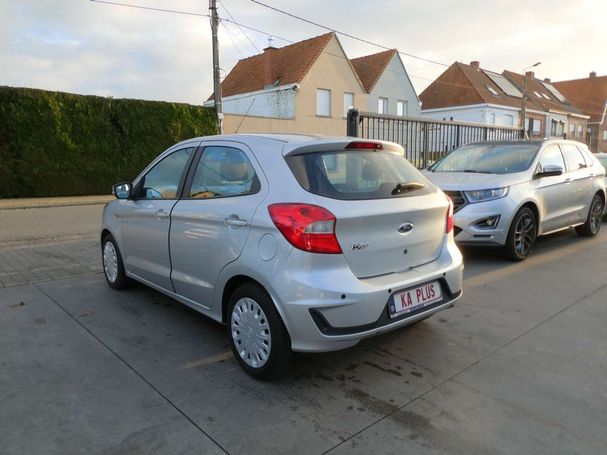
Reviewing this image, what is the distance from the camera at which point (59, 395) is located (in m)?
3.04

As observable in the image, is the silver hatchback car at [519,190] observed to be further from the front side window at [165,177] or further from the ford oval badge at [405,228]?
the front side window at [165,177]

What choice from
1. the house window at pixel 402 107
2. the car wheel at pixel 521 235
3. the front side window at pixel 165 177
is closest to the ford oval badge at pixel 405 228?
the front side window at pixel 165 177

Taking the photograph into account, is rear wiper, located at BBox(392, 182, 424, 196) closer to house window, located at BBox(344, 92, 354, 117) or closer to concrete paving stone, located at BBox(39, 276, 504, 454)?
concrete paving stone, located at BBox(39, 276, 504, 454)

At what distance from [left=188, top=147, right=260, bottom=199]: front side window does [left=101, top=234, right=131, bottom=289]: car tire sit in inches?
66.6

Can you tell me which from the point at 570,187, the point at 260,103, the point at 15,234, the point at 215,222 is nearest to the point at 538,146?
the point at 570,187

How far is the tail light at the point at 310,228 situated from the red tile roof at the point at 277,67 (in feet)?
82.8

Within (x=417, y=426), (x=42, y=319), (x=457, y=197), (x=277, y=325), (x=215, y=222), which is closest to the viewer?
(x=417, y=426)

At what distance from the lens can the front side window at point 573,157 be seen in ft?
24.8

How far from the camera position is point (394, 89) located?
108ft

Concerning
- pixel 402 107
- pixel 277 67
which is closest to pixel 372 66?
pixel 402 107

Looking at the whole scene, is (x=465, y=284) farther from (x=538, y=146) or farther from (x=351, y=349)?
(x=538, y=146)

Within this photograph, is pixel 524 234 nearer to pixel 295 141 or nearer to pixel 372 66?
pixel 295 141

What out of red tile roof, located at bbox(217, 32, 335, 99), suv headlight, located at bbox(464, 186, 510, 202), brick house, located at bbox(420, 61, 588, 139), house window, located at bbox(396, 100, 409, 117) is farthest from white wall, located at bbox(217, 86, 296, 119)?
suv headlight, located at bbox(464, 186, 510, 202)

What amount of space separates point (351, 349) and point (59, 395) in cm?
204
